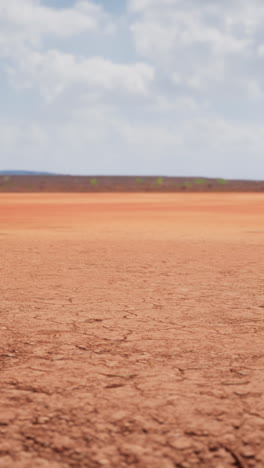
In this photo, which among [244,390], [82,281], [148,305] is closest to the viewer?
[244,390]

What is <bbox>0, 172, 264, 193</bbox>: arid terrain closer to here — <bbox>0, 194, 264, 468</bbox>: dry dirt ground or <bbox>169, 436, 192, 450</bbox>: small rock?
<bbox>0, 194, 264, 468</bbox>: dry dirt ground

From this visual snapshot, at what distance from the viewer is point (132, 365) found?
3.25 meters

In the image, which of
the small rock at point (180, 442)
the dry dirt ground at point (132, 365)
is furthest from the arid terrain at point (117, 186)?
the small rock at point (180, 442)

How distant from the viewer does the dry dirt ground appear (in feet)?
7.39

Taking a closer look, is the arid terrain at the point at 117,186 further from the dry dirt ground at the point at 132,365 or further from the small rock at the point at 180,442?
the small rock at the point at 180,442

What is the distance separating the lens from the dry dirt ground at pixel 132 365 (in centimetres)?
225

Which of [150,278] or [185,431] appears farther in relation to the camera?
[150,278]

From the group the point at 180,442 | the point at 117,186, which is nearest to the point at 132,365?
the point at 180,442

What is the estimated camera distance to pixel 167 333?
3.98 m

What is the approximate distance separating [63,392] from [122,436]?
59 cm

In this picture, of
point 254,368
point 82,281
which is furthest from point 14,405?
point 82,281

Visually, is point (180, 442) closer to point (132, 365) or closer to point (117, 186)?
point (132, 365)

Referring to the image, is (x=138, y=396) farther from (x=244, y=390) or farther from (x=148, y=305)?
(x=148, y=305)

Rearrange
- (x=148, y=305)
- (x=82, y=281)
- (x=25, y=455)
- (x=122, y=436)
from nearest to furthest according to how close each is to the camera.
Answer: (x=25, y=455) → (x=122, y=436) → (x=148, y=305) → (x=82, y=281)
